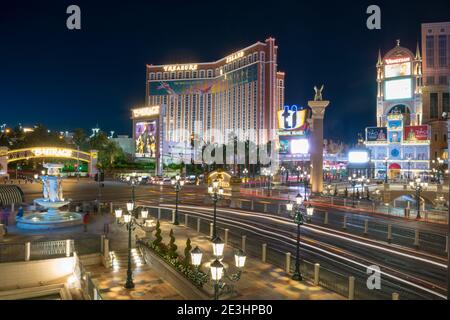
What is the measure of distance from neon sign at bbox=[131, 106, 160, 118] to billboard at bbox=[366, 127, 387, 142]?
53423 millimetres

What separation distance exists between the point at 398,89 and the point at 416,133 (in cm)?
1897

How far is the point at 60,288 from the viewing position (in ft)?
51.6

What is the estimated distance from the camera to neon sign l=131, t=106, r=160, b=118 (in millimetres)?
82625

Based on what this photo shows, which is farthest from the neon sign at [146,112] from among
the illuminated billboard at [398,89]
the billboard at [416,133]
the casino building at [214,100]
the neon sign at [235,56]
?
the illuminated billboard at [398,89]

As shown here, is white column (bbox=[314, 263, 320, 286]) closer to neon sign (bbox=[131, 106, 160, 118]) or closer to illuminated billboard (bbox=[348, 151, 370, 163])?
illuminated billboard (bbox=[348, 151, 370, 163])

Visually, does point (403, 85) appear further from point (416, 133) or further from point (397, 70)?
point (416, 133)

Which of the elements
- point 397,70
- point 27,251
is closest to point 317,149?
point 27,251

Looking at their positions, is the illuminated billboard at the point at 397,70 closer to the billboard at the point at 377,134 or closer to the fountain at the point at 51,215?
the billboard at the point at 377,134

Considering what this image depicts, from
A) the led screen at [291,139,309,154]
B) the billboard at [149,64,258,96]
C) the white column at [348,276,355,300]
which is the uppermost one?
the billboard at [149,64,258,96]

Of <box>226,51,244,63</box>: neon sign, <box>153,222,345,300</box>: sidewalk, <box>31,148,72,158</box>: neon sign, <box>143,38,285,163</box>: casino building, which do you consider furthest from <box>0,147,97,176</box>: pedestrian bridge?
<box>226,51,244,63</box>: neon sign

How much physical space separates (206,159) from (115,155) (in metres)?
33.6

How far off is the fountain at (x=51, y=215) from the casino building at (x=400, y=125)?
59.9 meters

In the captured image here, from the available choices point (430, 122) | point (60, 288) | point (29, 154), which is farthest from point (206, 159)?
point (60, 288)
